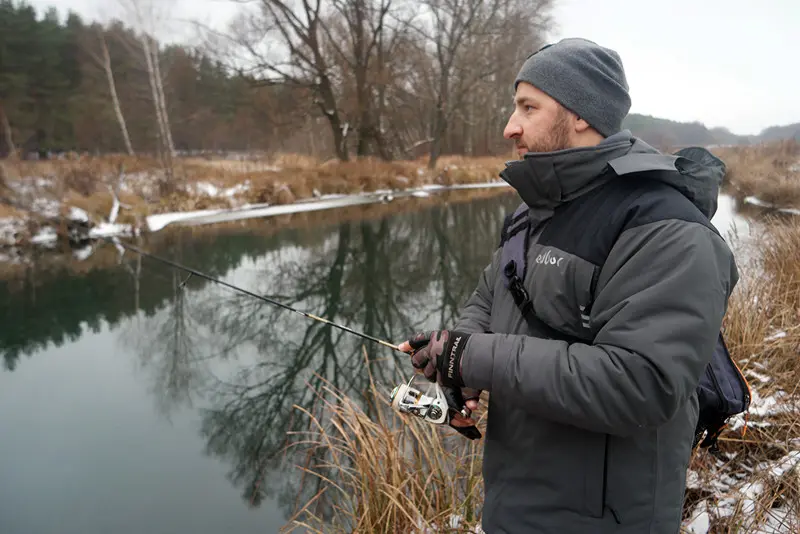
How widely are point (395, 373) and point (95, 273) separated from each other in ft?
18.1

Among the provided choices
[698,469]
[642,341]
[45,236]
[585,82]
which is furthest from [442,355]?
[45,236]

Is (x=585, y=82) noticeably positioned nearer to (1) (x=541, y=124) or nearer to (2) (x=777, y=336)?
(1) (x=541, y=124)

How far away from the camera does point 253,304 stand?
6.25 metres

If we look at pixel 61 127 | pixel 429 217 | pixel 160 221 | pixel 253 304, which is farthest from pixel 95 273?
pixel 61 127

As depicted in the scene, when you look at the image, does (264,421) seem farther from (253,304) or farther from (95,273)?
(95,273)

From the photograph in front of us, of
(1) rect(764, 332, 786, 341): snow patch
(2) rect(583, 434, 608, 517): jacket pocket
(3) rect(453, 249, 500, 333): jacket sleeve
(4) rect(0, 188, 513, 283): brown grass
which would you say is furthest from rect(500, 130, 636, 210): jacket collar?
(4) rect(0, 188, 513, 283): brown grass

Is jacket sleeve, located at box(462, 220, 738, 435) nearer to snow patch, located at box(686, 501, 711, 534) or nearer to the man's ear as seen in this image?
the man's ear

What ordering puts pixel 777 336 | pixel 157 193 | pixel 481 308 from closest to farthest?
pixel 481 308
pixel 777 336
pixel 157 193

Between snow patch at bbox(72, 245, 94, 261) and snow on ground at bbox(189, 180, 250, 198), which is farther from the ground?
snow on ground at bbox(189, 180, 250, 198)

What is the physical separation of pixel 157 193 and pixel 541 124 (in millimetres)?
12834

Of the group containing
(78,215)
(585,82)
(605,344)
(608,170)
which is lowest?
(78,215)

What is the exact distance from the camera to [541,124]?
1069 millimetres

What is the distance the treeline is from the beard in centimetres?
1456

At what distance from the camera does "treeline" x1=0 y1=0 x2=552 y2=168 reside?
58.2ft
